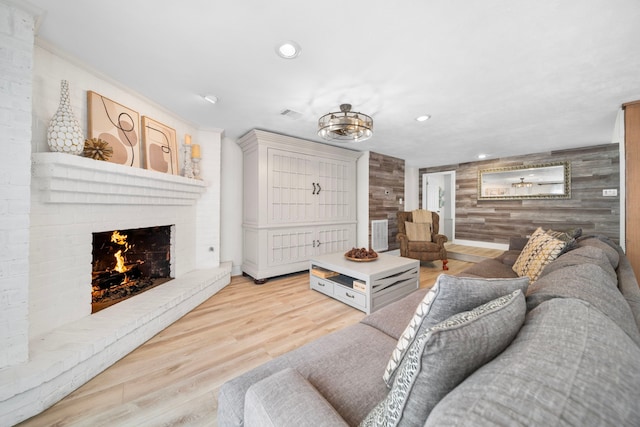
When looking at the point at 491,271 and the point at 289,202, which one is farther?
the point at 289,202

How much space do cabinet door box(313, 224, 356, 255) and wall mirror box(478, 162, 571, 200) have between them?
11.0 ft

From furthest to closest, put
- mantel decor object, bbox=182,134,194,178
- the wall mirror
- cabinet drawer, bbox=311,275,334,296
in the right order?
the wall mirror < mantel decor object, bbox=182,134,194,178 < cabinet drawer, bbox=311,275,334,296

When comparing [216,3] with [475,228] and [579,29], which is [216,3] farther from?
[475,228]

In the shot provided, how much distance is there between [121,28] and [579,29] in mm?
2906

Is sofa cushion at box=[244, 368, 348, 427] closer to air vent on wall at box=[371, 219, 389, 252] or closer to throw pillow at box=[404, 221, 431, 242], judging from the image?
air vent on wall at box=[371, 219, 389, 252]

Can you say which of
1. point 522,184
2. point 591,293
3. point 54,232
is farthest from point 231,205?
point 522,184

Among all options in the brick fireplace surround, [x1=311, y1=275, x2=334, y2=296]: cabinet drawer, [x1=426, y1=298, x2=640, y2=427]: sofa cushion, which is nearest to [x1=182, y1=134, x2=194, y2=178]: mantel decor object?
the brick fireplace surround

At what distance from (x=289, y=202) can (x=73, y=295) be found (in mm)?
2496

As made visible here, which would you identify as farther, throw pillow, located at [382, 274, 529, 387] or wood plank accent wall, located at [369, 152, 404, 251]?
wood plank accent wall, located at [369, 152, 404, 251]

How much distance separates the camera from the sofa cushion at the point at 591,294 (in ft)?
2.48

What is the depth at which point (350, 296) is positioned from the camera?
8.26 feet

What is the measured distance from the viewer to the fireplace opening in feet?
7.14

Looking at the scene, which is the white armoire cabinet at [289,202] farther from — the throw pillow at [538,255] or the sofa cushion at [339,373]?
the throw pillow at [538,255]

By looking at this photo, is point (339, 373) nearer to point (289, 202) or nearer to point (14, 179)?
point (14, 179)
